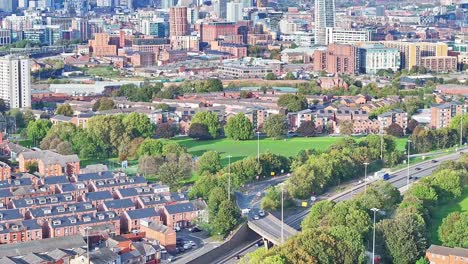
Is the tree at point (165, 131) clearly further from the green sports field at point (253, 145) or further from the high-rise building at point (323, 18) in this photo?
the high-rise building at point (323, 18)

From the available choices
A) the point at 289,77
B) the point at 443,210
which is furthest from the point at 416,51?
the point at 443,210

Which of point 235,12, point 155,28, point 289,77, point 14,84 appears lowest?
point 289,77

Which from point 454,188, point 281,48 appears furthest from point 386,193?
point 281,48

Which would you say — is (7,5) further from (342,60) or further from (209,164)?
(209,164)

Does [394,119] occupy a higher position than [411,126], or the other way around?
[394,119]

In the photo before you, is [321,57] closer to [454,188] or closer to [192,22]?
[192,22]

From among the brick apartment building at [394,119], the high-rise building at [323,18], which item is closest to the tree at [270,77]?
the brick apartment building at [394,119]

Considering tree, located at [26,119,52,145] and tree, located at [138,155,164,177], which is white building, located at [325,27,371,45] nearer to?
tree, located at [26,119,52,145]
